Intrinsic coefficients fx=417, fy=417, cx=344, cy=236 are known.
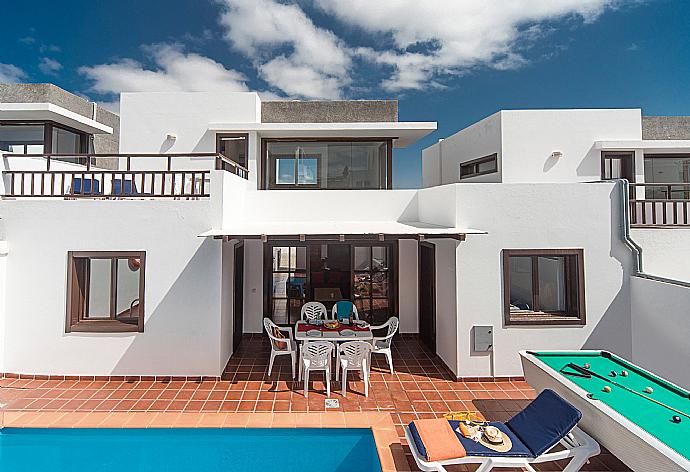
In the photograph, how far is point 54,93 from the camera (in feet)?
71.6

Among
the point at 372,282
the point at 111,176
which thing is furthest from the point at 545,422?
the point at 111,176

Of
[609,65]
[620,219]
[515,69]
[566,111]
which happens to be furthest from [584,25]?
[620,219]

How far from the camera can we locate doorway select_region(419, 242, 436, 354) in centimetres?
1567

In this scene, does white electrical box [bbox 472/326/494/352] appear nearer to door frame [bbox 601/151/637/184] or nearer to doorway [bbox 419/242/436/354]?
doorway [bbox 419/242/436/354]

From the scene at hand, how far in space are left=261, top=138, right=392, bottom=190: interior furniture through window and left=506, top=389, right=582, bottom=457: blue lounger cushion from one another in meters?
12.6

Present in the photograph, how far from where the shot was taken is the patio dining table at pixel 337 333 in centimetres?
1317

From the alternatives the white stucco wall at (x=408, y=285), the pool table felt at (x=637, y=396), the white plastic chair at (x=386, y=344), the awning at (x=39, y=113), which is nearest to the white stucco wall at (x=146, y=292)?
the white plastic chair at (x=386, y=344)

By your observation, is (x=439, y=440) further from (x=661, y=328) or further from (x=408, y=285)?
(x=408, y=285)

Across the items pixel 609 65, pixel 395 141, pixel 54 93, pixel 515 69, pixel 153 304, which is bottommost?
pixel 153 304

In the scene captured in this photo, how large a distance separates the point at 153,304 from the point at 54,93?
52.7ft

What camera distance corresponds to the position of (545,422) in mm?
8117

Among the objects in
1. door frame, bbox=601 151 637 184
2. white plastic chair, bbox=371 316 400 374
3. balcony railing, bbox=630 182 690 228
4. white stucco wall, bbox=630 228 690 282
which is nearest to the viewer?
white plastic chair, bbox=371 316 400 374

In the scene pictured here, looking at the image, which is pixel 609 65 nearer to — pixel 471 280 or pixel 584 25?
pixel 584 25

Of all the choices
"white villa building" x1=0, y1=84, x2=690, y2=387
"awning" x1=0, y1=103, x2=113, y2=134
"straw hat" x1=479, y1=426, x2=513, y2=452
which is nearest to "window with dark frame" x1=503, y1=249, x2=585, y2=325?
"white villa building" x1=0, y1=84, x2=690, y2=387
